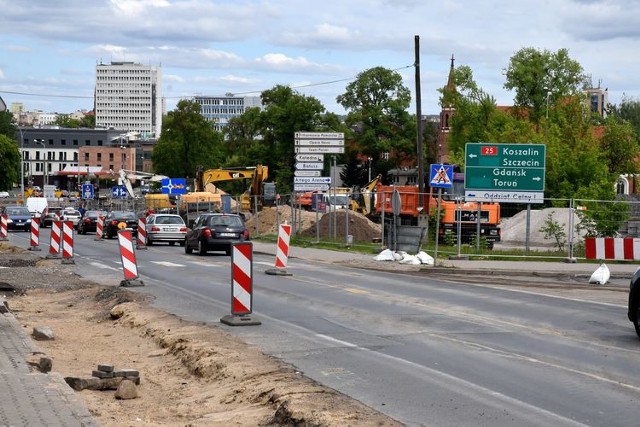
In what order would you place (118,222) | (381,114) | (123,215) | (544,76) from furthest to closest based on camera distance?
(381,114), (544,76), (123,215), (118,222)

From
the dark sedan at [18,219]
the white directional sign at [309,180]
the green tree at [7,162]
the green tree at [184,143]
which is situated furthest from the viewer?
the green tree at [7,162]

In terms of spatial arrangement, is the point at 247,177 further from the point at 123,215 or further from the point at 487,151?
the point at 487,151

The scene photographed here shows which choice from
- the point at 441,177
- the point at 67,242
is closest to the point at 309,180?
the point at 441,177

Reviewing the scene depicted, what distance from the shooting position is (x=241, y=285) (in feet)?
50.9

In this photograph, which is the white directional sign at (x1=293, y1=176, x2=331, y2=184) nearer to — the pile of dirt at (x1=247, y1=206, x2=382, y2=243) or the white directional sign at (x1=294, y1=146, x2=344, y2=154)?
the white directional sign at (x1=294, y1=146, x2=344, y2=154)

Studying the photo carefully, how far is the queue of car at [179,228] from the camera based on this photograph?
3659 centimetres

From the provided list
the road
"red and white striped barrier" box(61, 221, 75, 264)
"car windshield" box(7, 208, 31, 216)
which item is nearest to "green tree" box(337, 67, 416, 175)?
"car windshield" box(7, 208, 31, 216)

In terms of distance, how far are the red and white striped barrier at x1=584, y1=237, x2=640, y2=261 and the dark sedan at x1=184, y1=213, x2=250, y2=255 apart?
1261 centimetres

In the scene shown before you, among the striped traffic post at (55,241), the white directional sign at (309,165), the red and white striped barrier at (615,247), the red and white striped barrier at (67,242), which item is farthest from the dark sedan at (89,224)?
the red and white striped barrier at (615,247)

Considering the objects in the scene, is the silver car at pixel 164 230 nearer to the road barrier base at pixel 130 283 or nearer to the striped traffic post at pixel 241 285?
the road barrier base at pixel 130 283

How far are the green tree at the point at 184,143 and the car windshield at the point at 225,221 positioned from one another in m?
81.0

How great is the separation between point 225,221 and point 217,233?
2.49ft

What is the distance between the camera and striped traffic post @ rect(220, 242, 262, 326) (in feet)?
50.3

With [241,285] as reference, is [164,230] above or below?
below
